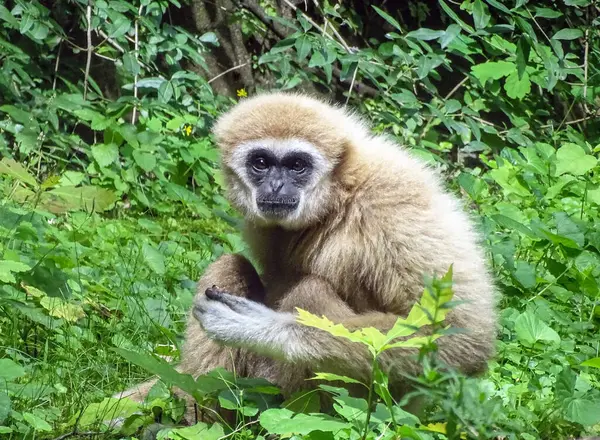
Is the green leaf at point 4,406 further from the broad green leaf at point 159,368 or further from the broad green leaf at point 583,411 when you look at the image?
the broad green leaf at point 583,411

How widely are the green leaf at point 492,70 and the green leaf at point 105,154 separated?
3.19 metres

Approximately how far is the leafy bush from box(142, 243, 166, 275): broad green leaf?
20 millimetres

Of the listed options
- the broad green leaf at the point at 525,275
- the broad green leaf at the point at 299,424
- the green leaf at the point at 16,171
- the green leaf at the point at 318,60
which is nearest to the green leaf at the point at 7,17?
the green leaf at the point at 16,171

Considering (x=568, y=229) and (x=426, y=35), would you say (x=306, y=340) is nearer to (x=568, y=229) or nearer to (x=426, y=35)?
(x=568, y=229)

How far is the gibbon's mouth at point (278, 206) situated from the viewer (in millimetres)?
5004

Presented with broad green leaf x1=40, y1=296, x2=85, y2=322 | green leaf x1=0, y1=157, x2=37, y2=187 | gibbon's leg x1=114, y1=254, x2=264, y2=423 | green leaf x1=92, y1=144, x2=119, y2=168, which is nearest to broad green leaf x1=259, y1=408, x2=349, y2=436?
gibbon's leg x1=114, y1=254, x2=264, y2=423

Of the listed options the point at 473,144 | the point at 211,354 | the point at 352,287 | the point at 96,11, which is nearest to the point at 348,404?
the point at 352,287

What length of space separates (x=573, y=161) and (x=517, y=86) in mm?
1398

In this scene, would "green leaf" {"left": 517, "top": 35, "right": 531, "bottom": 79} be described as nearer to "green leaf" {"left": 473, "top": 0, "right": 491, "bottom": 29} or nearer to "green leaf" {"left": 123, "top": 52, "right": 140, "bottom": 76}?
"green leaf" {"left": 473, "top": 0, "right": 491, "bottom": 29}

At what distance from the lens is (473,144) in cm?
811

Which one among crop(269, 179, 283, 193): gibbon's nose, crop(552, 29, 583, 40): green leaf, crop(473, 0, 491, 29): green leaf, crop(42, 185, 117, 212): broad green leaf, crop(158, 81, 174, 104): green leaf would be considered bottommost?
crop(42, 185, 117, 212): broad green leaf

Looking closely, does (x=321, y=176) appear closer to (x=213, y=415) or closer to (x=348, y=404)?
(x=213, y=415)

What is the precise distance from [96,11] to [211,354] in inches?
171

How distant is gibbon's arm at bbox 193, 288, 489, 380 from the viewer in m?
4.23
